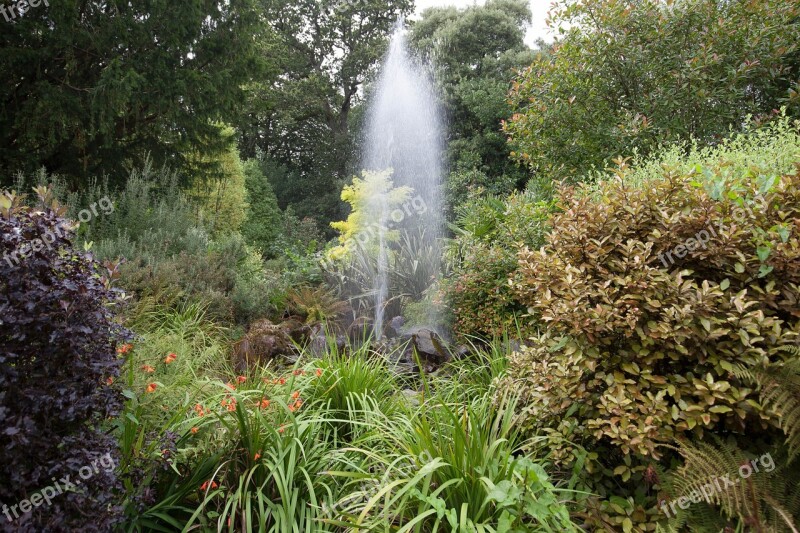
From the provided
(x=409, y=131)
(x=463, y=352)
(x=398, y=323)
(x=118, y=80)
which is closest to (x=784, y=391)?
(x=463, y=352)

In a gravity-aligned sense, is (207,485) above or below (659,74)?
below

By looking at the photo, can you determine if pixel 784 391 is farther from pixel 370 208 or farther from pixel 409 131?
pixel 409 131

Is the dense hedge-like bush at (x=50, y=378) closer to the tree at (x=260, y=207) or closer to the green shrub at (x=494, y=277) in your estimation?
the green shrub at (x=494, y=277)

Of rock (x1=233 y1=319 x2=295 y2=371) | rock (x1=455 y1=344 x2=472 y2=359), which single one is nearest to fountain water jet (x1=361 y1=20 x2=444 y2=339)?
rock (x1=233 y1=319 x2=295 y2=371)

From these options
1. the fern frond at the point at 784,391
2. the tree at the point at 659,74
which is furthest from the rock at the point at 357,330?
the fern frond at the point at 784,391

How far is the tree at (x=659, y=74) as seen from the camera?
4766 mm

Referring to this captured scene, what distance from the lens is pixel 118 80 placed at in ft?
21.3

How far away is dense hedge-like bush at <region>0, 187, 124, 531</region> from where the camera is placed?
5.36 feet

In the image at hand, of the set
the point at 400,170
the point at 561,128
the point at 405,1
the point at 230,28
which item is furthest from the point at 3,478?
the point at 405,1

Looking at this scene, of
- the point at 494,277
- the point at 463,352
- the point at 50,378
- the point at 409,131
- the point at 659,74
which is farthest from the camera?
the point at 409,131

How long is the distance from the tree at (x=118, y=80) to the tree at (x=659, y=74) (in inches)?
205

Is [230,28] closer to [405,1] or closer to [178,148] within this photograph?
[178,148]

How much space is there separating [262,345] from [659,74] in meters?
4.69

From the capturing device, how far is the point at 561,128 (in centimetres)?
553
